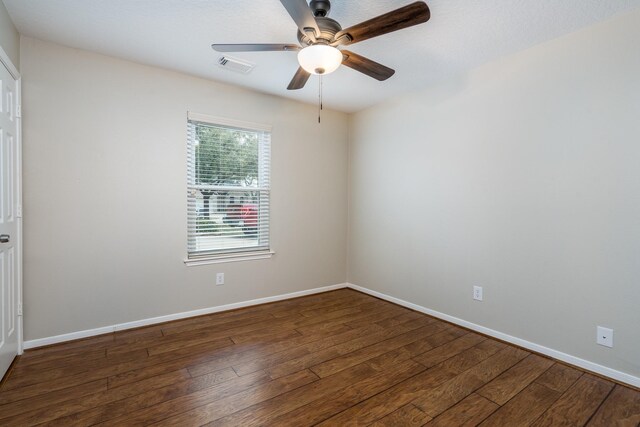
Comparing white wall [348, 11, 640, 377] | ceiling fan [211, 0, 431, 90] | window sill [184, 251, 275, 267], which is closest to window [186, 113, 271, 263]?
window sill [184, 251, 275, 267]

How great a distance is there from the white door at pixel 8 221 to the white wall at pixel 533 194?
3.39m

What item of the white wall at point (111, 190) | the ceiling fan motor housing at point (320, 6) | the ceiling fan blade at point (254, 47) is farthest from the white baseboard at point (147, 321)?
the ceiling fan motor housing at point (320, 6)

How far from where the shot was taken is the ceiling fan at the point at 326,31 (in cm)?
158

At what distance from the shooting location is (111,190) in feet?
8.98

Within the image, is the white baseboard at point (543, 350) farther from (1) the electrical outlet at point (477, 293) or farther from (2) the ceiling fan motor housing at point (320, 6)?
(2) the ceiling fan motor housing at point (320, 6)

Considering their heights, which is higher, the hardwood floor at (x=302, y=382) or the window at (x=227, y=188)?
the window at (x=227, y=188)

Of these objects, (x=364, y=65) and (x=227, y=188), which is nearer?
(x=364, y=65)

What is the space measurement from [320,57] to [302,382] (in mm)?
2056

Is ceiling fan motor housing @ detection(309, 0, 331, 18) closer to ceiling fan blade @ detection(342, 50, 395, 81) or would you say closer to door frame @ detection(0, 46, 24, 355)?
ceiling fan blade @ detection(342, 50, 395, 81)

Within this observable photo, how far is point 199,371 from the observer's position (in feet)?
7.03

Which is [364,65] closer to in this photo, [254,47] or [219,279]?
[254,47]

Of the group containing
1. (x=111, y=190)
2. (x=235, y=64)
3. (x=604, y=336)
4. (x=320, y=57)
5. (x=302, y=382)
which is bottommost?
(x=302, y=382)

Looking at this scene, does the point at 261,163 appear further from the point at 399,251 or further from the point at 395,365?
the point at 395,365

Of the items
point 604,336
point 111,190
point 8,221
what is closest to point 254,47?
point 111,190
